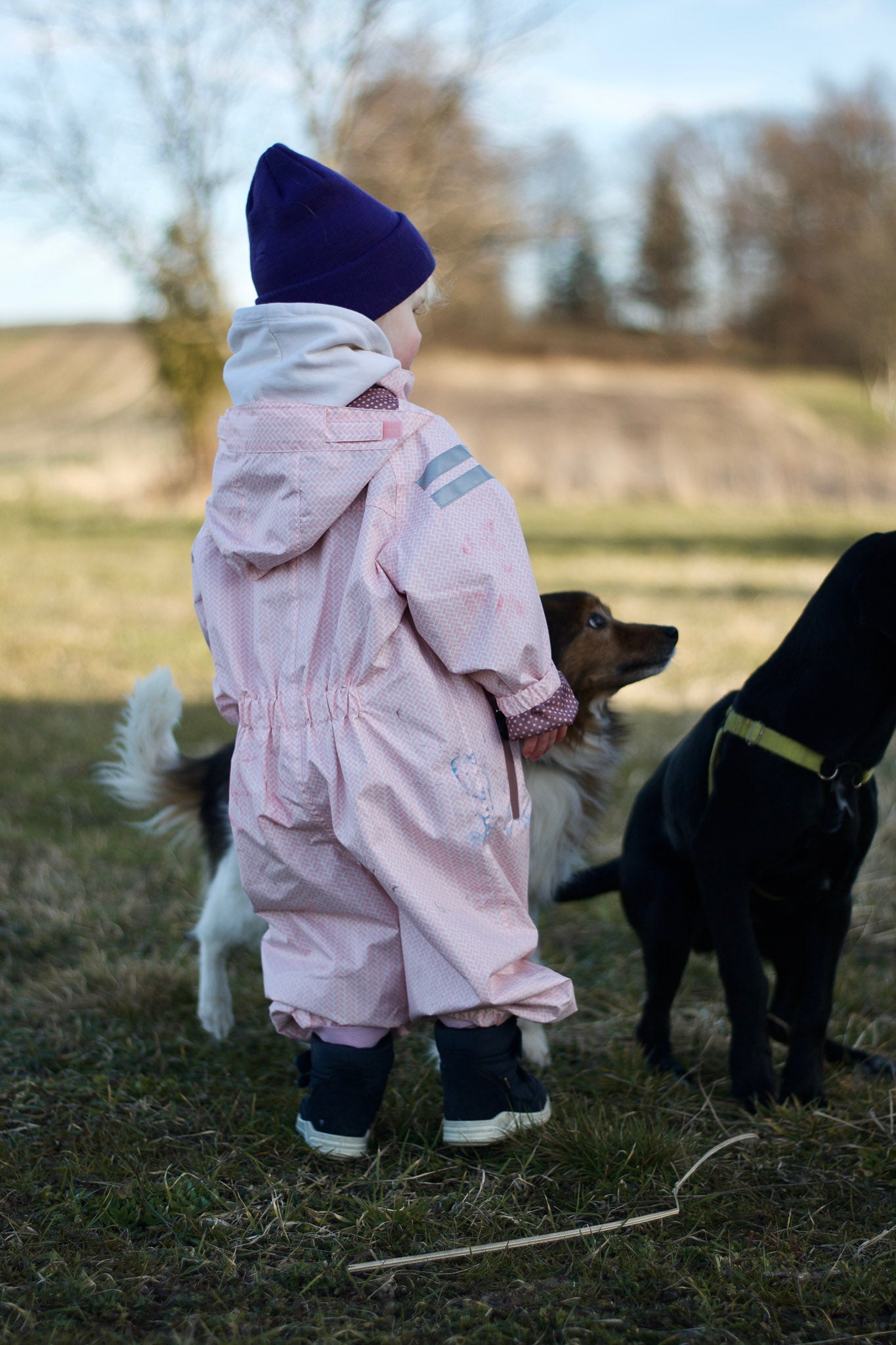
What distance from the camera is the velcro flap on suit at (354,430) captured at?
205 cm

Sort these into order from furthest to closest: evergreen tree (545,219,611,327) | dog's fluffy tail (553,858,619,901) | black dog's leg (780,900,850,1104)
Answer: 1. evergreen tree (545,219,611,327)
2. dog's fluffy tail (553,858,619,901)
3. black dog's leg (780,900,850,1104)

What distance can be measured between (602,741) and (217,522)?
3.93 feet

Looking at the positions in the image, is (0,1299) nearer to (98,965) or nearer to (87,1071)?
(87,1071)

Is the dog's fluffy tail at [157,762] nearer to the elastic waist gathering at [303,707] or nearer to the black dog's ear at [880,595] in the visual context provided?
the elastic waist gathering at [303,707]

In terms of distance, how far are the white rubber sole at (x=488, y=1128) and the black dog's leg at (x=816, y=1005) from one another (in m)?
0.58

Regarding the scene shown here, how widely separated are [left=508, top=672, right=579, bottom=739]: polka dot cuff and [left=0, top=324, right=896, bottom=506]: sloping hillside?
16212 mm

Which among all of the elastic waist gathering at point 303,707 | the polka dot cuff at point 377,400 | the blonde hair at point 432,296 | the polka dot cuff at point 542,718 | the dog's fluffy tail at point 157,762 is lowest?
the dog's fluffy tail at point 157,762

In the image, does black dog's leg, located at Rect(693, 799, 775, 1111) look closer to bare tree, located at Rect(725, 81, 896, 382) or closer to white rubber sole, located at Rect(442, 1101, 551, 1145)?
white rubber sole, located at Rect(442, 1101, 551, 1145)

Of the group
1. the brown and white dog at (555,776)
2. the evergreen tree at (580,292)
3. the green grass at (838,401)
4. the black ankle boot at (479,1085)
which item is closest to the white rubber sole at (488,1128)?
the black ankle boot at (479,1085)

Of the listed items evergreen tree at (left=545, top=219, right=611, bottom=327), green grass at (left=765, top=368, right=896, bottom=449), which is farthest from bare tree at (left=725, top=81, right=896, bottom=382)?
evergreen tree at (left=545, top=219, right=611, bottom=327)

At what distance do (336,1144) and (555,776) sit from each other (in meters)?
1.02

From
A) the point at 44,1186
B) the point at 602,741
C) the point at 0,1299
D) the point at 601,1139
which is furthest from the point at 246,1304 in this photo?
the point at 602,741

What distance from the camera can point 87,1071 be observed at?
8.43 feet

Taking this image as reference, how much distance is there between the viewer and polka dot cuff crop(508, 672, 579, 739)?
6.92 feet
